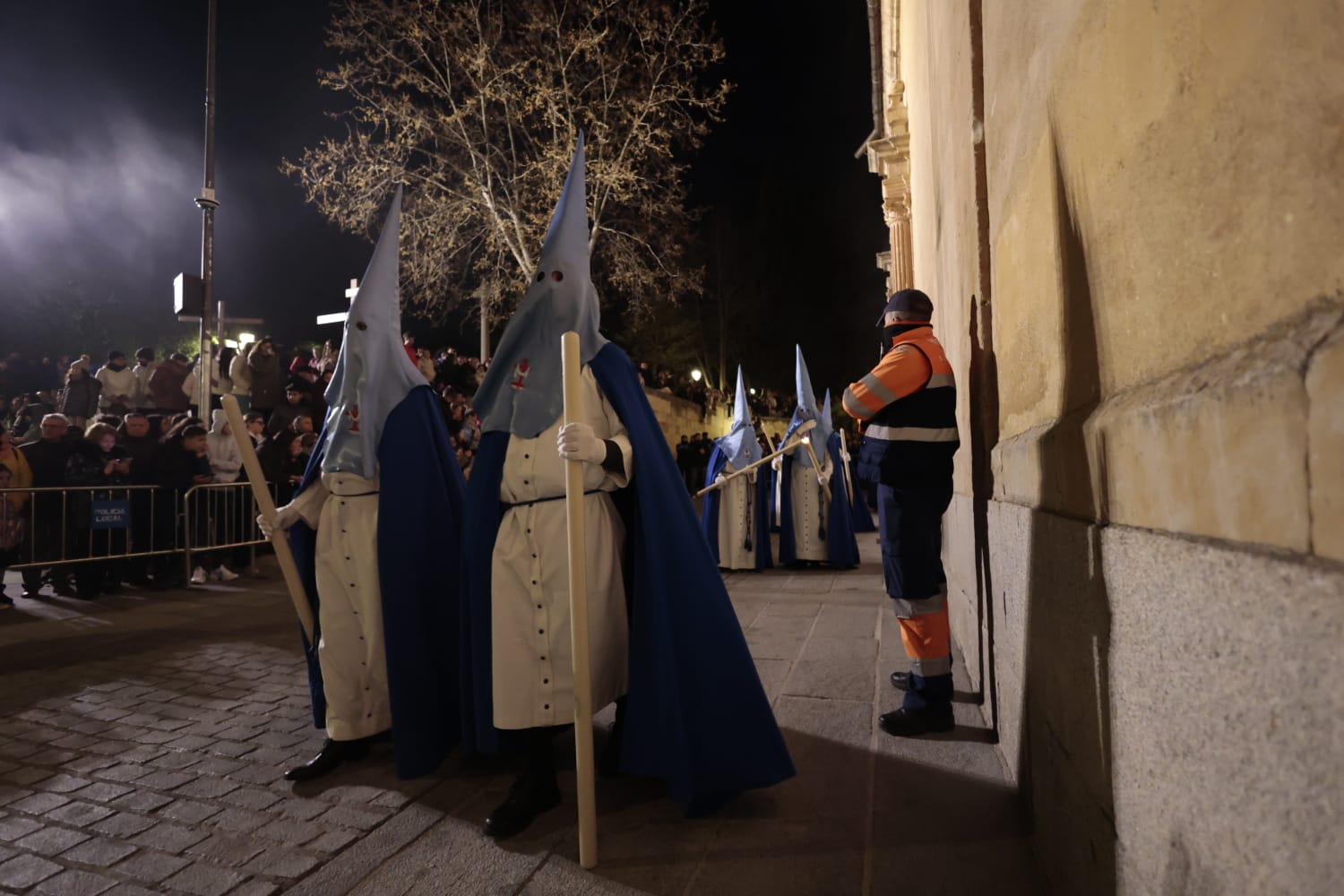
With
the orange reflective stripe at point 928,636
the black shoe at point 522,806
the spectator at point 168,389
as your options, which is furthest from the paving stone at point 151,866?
the spectator at point 168,389

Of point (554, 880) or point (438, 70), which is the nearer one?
point (554, 880)

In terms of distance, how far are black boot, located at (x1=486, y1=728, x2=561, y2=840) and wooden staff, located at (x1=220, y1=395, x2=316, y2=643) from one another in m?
1.40

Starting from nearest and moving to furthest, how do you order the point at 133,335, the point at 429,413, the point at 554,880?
the point at 554,880 → the point at 429,413 → the point at 133,335

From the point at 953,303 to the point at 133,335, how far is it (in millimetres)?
37156

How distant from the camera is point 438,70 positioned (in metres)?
15.3

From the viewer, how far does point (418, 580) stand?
3.36m

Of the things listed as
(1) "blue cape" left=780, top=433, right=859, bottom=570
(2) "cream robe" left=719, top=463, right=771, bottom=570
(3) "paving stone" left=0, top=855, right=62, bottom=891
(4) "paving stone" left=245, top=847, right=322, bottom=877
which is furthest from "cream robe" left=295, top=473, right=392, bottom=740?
(1) "blue cape" left=780, top=433, right=859, bottom=570

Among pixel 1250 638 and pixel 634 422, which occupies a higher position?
pixel 634 422

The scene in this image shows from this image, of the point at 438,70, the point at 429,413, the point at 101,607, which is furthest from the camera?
the point at 438,70

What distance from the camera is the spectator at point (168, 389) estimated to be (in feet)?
38.1

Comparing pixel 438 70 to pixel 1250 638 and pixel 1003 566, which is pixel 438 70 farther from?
pixel 1250 638

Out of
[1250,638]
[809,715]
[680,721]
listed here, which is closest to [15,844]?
[680,721]

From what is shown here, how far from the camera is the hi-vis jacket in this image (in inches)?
A: 138

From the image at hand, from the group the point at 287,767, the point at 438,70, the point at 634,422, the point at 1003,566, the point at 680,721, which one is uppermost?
the point at 438,70
